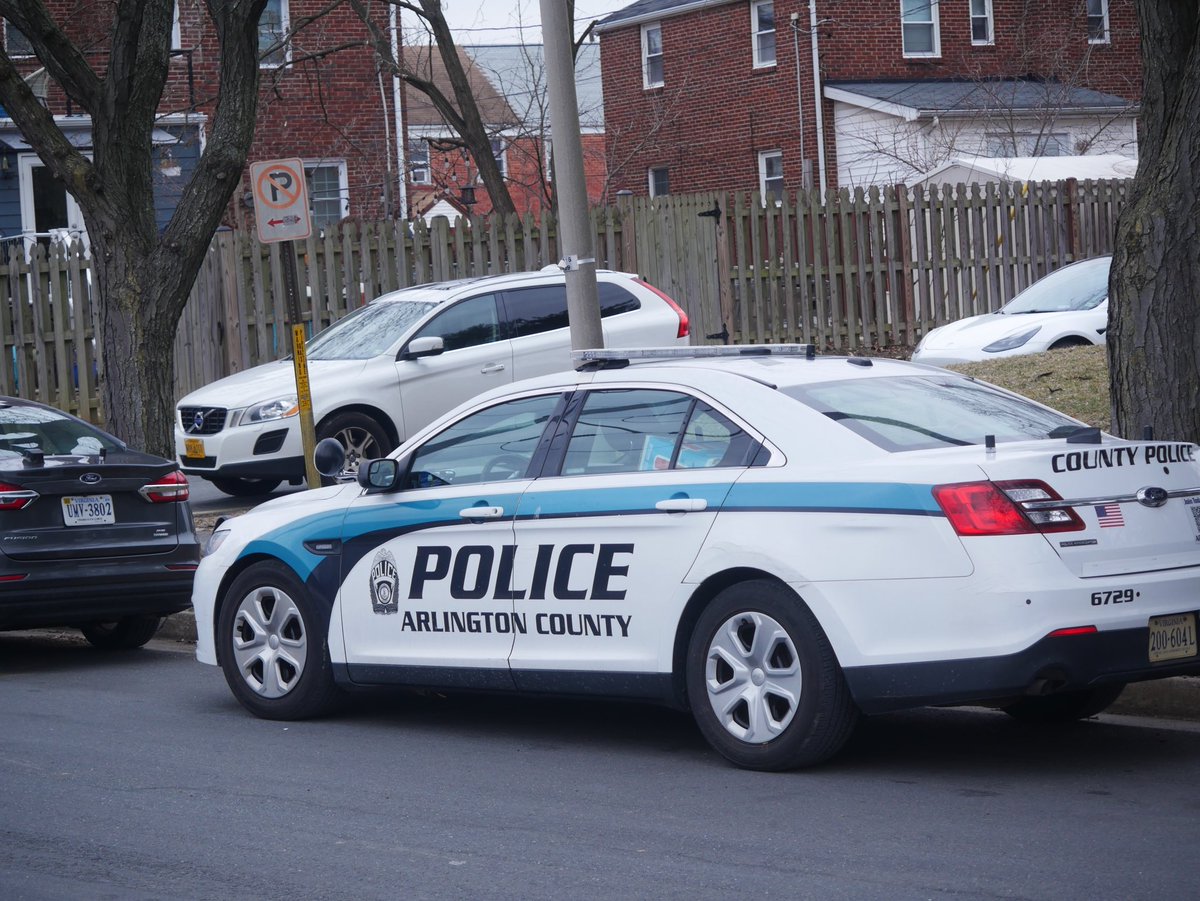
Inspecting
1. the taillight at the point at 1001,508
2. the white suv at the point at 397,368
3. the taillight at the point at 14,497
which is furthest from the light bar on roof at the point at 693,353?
the white suv at the point at 397,368

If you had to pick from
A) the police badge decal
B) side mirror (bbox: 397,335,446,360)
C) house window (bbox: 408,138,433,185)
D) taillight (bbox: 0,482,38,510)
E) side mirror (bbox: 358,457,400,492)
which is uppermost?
house window (bbox: 408,138,433,185)

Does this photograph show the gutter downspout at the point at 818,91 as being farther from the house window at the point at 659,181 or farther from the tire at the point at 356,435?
the tire at the point at 356,435

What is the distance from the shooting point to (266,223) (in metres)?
11.4

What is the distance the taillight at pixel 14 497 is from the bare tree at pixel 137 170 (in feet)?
10.7

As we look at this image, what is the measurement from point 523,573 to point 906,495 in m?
1.81

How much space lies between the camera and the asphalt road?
5324 mm

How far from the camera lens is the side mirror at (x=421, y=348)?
14.9m

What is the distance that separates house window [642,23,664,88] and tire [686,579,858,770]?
34.8 m

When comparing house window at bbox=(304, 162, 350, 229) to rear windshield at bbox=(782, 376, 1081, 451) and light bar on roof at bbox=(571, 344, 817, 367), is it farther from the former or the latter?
rear windshield at bbox=(782, 376, 1081, 451)

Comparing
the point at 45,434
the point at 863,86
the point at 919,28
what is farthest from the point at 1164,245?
the point at 919,28

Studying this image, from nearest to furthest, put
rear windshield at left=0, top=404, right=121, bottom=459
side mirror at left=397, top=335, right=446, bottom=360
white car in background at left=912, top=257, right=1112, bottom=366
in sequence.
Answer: rear windshield at left=0, top=404, right=121, bottom=459 < side mirror at left=397, top=335, right=446, bottom=360 < white car in background at left=912, top=257, right=1112, bottom=366

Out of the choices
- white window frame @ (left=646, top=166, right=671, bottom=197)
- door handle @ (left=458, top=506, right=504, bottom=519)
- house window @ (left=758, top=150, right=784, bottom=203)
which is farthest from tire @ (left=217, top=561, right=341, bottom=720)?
white window frame @ (left=646, top=166, right=671, bottom=197)

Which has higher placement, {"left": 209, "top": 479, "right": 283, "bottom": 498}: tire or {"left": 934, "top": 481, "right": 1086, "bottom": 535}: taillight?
{"left": 934, "top": 481, "right": 1086, "bottom": 535}: taillight

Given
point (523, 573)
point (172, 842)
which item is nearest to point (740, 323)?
point (523, 573)
